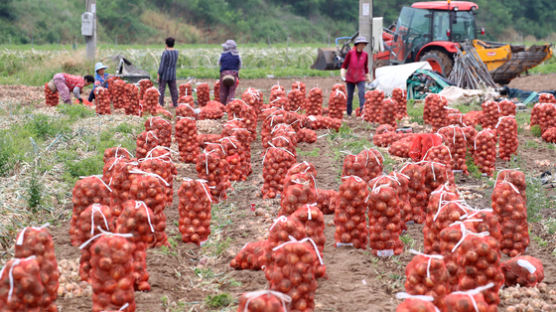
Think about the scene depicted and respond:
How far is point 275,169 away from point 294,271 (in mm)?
2819

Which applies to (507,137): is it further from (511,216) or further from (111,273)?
(111,273)

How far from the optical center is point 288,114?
8328mm

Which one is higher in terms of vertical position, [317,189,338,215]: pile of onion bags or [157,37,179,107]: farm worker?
[157,37,179,107]: farm worker

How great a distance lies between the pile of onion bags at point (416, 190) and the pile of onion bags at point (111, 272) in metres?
2.79

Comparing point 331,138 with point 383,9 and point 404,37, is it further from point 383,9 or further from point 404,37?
point 383,9

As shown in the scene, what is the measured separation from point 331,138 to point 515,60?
27.6 feet

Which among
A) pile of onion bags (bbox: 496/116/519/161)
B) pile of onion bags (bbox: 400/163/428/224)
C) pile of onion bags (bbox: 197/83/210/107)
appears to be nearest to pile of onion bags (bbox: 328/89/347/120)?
pile of onion bags (bbox: 197/83/210/107)

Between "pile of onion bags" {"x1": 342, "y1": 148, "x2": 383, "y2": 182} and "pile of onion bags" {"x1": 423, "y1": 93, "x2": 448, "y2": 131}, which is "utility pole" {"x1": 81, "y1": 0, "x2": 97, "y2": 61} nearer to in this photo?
"pile of onion bags" {"x1": 423, "y1": 93, "x2": 448, "y2": 131}

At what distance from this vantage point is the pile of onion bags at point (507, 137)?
7758mm

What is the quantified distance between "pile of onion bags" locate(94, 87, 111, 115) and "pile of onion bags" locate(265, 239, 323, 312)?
803 cm

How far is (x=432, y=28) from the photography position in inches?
656

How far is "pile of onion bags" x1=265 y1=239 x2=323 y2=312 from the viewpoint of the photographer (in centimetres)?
335

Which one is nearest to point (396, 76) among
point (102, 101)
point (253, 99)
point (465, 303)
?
point (253, 99)

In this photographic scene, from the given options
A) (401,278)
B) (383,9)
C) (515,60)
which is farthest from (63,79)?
(383,9)
